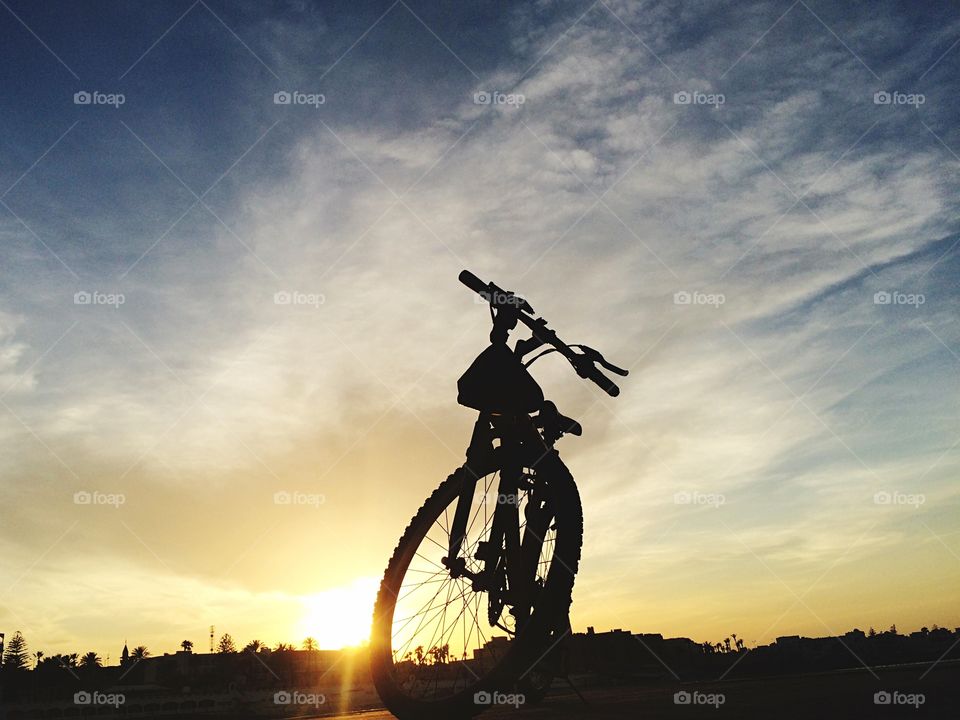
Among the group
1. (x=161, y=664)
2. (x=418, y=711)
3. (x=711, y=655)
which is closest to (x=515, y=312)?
(x=418, y=711)

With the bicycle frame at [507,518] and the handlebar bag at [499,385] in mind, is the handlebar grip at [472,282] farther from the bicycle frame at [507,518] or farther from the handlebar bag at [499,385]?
the bicycle frame at [507,518]

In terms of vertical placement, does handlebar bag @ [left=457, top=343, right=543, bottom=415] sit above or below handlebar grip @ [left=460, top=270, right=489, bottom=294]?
below

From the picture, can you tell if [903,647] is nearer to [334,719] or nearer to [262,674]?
[334,719]

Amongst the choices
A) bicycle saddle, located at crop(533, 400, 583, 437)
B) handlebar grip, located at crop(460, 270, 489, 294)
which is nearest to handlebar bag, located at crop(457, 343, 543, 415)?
bicycle saddle, located at crop(533, 400, 583, 437)

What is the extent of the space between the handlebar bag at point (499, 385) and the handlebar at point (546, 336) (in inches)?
15.9

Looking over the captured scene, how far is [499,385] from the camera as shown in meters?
6.65

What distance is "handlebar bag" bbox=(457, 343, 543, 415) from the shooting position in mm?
6559

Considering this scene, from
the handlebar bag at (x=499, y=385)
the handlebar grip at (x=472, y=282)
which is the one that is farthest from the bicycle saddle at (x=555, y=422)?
the handlebar grip at (x=472, y=282)

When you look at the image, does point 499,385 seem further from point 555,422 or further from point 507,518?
point 507,518

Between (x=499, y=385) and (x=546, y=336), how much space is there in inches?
32.2

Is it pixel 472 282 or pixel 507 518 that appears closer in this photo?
pixel 507 518

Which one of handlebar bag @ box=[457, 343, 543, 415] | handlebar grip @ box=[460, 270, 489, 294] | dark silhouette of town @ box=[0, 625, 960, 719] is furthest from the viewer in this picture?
dark silhouette of town @ box=[0, 625, 960, 719]

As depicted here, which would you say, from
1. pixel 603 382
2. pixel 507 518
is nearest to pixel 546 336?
pixel 603 382

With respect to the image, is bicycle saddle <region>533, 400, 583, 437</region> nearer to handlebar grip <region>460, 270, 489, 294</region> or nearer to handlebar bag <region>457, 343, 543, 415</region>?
handlebar bag <region>457, 343, 543, 415</region>
